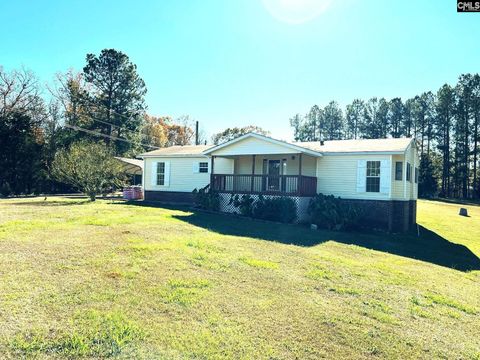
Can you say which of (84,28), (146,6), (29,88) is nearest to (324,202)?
(146,6)

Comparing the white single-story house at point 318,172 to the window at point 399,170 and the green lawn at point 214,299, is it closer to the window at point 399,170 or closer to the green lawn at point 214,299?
the window at point 399,170

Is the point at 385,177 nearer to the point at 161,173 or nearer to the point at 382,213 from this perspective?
the point at 382,213

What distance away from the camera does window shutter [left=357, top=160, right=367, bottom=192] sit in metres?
15.2

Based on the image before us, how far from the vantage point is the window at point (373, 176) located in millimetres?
15062

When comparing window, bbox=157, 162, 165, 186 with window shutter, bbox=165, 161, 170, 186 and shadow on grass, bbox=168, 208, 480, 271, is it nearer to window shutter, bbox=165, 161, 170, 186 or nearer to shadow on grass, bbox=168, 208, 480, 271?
window shutter, bbox=165, 161, 170, 186

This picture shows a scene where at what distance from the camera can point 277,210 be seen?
48.8 feet

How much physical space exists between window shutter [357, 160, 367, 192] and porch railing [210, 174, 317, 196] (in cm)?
195

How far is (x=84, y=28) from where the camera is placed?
15.6 meters

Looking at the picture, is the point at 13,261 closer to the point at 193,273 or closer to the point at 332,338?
the point at 193,273

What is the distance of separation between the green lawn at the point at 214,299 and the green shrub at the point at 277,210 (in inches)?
211

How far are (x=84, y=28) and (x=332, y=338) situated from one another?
1643 centimetres

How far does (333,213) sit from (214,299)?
9.92 m

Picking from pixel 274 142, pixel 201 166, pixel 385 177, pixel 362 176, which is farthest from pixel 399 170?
pixel 201 166

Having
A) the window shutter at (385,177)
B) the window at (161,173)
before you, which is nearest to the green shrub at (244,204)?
the window shutter at (385,177)
